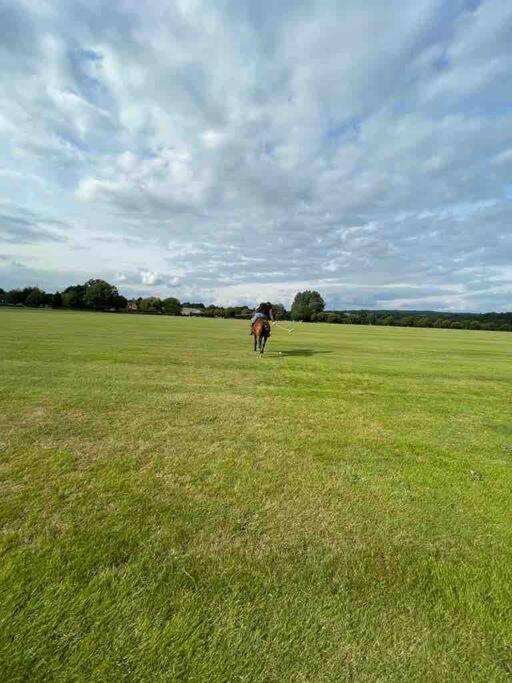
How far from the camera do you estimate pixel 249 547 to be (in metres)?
3.25

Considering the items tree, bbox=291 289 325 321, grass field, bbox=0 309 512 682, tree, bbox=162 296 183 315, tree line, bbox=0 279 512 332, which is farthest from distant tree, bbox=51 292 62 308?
grass field, bbox=0 309 512 682

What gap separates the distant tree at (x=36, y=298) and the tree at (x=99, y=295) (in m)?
16.4

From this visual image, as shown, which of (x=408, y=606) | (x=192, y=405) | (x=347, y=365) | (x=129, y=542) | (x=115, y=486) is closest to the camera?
(x=408, y=606)

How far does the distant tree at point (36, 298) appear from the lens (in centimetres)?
13638

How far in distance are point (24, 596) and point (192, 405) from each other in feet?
17.6

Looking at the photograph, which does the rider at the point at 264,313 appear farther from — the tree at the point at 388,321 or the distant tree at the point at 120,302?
the distant tree at the point at 120,302

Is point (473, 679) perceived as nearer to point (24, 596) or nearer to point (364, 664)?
point (364, 664)

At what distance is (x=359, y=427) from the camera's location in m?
6.94

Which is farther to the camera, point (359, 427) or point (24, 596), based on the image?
point (359, 427)

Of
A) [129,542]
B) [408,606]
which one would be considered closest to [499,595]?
[408,606]

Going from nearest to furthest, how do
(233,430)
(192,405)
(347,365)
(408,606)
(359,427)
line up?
(408,606) → (233,430) → (359,427) → (192,405) → (347,365)

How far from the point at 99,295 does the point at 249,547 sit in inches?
5895

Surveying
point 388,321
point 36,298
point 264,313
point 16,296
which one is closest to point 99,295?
point 36,298

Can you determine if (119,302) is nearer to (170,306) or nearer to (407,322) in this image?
(170,306)
